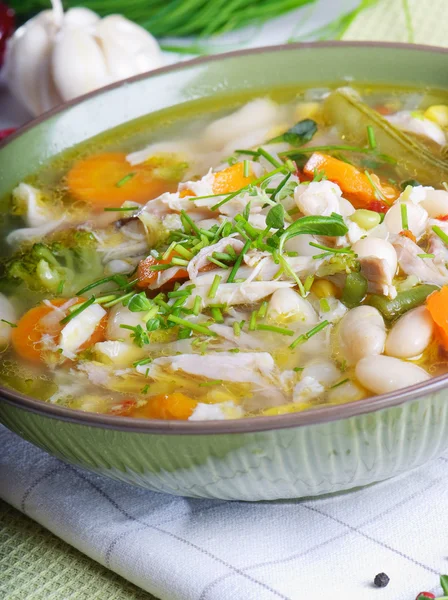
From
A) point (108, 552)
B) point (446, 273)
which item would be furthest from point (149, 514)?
point (446, 273)

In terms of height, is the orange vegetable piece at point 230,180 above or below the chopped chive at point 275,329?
above

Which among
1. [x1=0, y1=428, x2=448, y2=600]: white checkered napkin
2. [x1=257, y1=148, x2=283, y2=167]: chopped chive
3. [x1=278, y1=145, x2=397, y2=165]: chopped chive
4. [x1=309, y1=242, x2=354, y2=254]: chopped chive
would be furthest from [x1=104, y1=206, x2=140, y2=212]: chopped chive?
[x1=0, y1=428, x2=448, y2=600]: white checkered napkin

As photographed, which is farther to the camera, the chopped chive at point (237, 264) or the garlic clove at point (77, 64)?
the garlic clove at point (77, 64)

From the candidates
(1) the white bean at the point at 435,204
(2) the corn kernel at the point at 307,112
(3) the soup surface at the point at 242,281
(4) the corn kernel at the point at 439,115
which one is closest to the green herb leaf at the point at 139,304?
(3) the soup surface at the point at 242,281

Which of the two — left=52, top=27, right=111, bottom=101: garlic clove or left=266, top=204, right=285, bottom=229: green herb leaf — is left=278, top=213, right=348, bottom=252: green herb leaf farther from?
left=52, top=27, right=111, bottom=101: garlic clove

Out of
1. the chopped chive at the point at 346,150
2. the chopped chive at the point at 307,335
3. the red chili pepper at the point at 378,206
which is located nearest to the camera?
the chopped chive at the point at 307,335

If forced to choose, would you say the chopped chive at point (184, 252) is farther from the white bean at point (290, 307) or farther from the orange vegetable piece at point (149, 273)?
the white bean at point (290, 307)

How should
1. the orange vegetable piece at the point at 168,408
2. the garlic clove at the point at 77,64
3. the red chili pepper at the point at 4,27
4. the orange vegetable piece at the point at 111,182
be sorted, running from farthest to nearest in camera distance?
the red chili pepper at the point at 4,27 → the garlic clove at the point at 77,64 → the orange vegetable piece at the point at 111,182 → the orange vegetable piece at the point at 168,408

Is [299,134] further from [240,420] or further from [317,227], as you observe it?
[240,420]
